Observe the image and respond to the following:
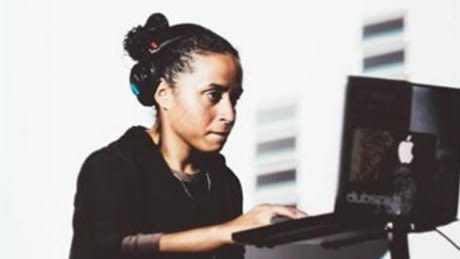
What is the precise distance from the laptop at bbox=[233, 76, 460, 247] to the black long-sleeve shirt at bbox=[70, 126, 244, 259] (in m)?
0.31

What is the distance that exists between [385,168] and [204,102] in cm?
45

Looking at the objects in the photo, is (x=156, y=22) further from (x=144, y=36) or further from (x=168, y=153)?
(x=168, y=153)

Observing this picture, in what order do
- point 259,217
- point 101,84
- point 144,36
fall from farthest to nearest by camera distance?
point 101,84
point 144,36
point 259,217

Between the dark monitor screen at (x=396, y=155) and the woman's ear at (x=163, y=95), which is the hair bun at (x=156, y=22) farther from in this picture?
the dark monitor screen at (x=396, y=155)

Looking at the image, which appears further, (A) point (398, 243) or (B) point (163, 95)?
(B) point (163, 95)

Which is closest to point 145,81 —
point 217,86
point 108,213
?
point 217,86

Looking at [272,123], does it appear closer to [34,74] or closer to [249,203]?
[249,203]

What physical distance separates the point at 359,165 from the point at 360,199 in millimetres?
48

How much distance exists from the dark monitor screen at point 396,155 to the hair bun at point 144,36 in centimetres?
52

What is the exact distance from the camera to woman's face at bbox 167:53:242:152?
1.38 m

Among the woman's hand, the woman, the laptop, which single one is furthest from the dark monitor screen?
the woman

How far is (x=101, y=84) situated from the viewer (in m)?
1.53

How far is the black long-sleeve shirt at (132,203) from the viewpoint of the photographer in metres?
1.29

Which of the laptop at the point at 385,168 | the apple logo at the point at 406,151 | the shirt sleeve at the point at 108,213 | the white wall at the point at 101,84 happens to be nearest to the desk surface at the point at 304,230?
the laptop at the point at 385,168
